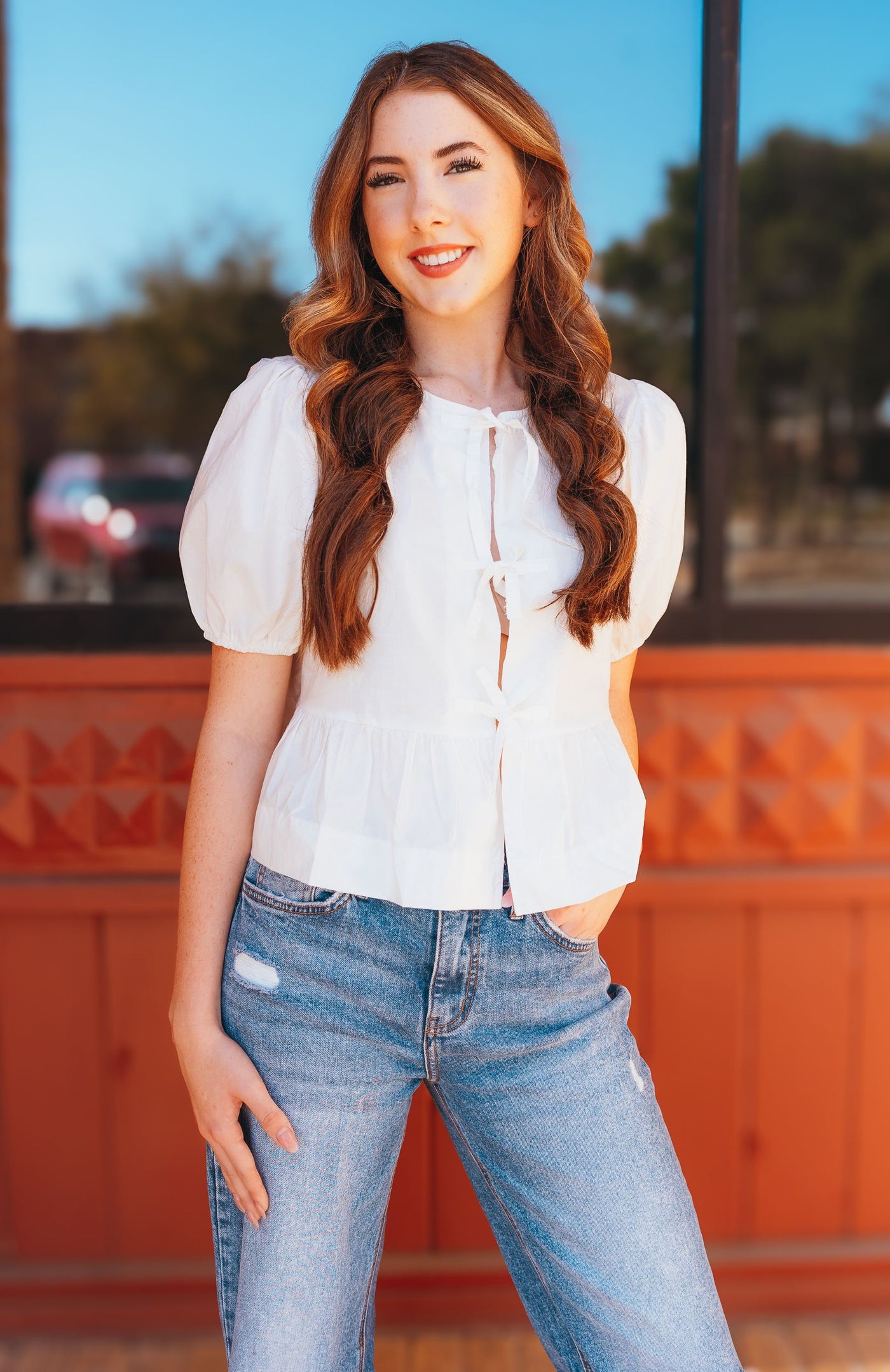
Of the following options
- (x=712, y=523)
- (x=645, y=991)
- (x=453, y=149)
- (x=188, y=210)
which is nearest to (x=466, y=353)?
(x=453, y=149)

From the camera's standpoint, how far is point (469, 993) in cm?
108

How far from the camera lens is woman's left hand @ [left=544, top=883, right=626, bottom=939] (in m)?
1.13

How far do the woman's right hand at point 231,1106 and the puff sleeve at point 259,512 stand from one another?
1.31 feet

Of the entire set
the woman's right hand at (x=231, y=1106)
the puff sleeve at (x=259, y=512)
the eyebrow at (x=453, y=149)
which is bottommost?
the woman's right hand at (x=231, y=1106)

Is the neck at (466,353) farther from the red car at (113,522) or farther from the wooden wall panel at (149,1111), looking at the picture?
the red car at (113,522)

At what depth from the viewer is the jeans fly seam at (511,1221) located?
117 cm

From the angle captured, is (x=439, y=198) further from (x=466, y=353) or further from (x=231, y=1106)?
(x=231, y=1106)

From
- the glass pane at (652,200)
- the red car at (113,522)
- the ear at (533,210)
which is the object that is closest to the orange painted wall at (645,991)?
the glass pane at (652,200)

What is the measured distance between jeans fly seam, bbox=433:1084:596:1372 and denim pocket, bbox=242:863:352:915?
23cm

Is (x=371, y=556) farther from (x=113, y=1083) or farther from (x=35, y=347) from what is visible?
(x=35, y=347)

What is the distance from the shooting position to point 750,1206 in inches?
73.7

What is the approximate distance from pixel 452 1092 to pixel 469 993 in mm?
136

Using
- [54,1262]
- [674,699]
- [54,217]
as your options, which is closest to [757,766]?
[674,699]

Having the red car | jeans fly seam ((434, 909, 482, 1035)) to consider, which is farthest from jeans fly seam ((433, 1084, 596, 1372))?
the red car
